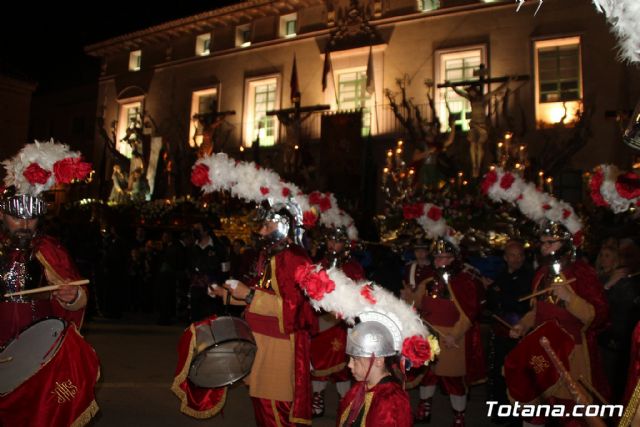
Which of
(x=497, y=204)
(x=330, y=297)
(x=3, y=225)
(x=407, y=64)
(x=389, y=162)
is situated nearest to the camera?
(x=330, y=297)

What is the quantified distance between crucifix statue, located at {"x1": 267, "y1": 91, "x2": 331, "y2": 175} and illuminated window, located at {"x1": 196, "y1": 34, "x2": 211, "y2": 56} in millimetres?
7893

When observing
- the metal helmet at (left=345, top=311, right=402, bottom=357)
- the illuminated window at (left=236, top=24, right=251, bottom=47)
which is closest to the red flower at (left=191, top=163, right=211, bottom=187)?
the metal helmet at (left=345, top=311, right=402, bottom=357)

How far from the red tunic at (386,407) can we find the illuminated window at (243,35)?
88.8 feet

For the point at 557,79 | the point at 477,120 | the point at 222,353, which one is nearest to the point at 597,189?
the point at 222,353

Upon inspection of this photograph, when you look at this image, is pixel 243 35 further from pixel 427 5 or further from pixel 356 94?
pixel 427 5

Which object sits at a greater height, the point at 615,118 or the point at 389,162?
the point at 615,118

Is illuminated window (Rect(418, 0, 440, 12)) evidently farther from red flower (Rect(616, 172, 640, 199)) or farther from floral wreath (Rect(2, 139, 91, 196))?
floral wreath (Rect(2, 139, 91, 196))

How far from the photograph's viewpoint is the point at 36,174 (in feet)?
15.9

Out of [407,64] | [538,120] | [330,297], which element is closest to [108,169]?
[407,64]

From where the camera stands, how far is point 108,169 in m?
33.1

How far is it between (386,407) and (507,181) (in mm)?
5222

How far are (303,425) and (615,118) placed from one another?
58.5 feet

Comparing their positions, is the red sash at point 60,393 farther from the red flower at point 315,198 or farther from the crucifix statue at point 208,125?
the crucifix statue at point 208,125

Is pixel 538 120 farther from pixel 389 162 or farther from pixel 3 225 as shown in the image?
pixel 3 225
